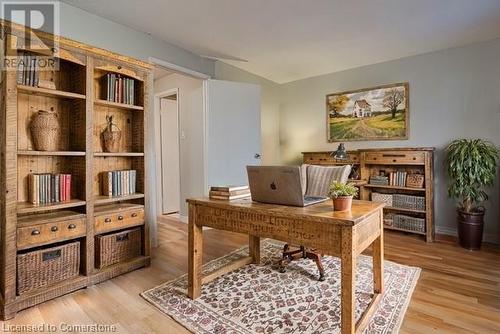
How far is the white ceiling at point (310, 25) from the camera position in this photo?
2.37 metres

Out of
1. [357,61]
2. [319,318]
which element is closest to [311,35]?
[357,61]

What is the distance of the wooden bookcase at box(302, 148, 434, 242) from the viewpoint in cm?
324

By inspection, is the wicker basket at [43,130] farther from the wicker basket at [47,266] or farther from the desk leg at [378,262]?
the desk leg at [378,262]

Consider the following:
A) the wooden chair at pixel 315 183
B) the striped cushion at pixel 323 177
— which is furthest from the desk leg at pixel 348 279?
the striped cushion at pixel 323 177

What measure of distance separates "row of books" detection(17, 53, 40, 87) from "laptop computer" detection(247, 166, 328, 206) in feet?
5.45

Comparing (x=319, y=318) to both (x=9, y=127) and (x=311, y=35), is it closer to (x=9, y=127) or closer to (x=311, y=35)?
(x=9, y=127)

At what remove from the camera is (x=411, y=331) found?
1.56 m

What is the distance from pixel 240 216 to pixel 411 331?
3.79 feet

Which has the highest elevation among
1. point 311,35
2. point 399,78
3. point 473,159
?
point 311,35

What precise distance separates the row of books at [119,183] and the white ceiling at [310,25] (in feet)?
4.77

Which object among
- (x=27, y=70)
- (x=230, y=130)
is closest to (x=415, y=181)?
(x=230, y=130)

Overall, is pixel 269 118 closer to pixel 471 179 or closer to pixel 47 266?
pixel 471 179

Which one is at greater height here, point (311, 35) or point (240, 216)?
point (311, 35)

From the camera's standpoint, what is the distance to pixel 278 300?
1.89 meters
